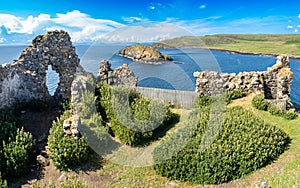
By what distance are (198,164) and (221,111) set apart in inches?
190

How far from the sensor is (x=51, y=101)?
20.3m

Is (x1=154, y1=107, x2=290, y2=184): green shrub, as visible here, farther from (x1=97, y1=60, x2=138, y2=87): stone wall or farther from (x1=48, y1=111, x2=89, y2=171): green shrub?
(x1=97, y1=60, x2=138, y2=87): stone wall

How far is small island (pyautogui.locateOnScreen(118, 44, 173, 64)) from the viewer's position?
70.6m

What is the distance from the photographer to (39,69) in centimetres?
1952

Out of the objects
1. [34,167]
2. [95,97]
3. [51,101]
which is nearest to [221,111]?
[95,97]

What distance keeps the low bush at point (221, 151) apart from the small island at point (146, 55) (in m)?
55.2

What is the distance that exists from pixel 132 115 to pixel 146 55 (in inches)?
2420

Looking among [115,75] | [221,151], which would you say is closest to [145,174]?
[221,151]

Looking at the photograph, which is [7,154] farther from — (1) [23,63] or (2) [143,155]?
(1) [23,63]

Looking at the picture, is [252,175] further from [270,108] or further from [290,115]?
[270,108]

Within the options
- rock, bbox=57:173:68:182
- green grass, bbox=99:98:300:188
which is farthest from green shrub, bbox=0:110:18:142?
green grass, bbox=99:98:300:188

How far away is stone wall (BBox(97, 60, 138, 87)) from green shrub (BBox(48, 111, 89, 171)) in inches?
300

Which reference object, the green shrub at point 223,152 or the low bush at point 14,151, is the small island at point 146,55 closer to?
the low bush at point 14,151

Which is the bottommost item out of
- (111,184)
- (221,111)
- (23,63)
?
(111,184)
